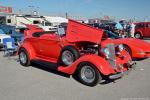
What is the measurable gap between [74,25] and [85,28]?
38 cm

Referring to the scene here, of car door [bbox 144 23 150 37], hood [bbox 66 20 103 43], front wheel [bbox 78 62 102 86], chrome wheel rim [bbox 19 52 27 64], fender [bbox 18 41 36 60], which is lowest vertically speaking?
front wheel [bbox 78 62 102 86]

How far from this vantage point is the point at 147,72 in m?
8.09

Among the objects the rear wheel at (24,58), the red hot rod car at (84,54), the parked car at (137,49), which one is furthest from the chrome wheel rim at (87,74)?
the parked car at (137,49)

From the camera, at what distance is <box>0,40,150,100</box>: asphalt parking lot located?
568cm

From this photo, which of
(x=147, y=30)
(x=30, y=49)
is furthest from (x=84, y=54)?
(x=147, y=30)

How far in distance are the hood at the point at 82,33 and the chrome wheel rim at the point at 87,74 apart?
794 mm

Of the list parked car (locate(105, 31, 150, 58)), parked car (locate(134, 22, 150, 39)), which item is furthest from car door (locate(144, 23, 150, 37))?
parked car (locate(105, 31, 150, 58))

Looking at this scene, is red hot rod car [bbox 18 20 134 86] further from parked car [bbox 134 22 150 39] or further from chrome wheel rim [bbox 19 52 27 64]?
parked car [bbox 134 22 150 39]

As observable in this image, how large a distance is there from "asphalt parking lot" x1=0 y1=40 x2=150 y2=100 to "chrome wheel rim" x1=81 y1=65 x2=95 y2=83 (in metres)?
0.21

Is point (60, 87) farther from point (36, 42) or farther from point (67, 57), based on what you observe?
point (36, 42)

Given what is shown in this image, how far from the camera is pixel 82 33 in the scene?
6805mm

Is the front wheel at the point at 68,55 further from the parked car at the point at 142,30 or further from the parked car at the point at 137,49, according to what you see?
the parked car at the point at 142,30

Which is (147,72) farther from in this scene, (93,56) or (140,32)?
(140,32)

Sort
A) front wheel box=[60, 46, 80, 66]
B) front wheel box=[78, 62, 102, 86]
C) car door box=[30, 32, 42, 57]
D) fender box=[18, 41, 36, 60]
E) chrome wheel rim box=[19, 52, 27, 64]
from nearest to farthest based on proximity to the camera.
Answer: front wheel box=[78, 62, 102, 86] → front wheel box=[60, 46, 80, 66] → car door box=[30, 32, 42, 57] → fender box=[18, 41, 36, 60] → chrome wheel rim box=[19, 52, 27, 64]
